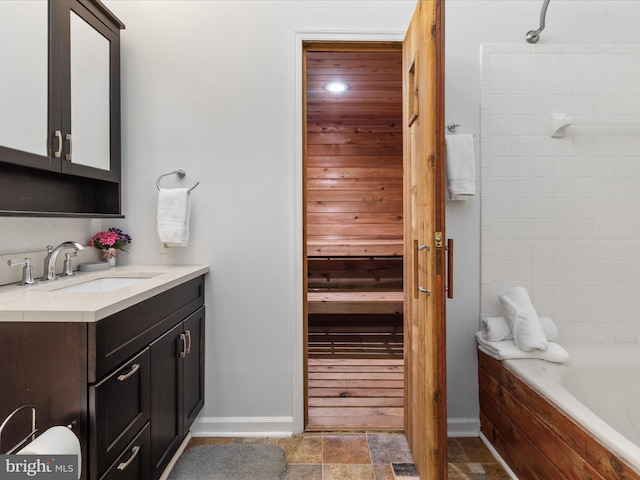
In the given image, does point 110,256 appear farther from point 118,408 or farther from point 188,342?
point 118,408

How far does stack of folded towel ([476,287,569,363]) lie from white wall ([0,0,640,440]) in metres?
0.15

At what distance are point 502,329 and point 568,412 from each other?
62 cm

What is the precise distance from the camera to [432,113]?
1.44 metres

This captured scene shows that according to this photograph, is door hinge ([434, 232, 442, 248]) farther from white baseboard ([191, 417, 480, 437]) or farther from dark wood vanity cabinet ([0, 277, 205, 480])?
white baseboard ([191, 417, 480, 437])

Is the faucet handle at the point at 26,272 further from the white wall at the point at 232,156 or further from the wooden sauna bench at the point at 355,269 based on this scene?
the wooden sauna bench at the point at 355,269

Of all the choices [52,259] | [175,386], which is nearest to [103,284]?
[52,259]

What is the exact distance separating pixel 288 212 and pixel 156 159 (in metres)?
0.77

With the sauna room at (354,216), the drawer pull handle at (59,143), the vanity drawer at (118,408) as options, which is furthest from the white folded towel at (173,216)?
the sauna room at (354,216)

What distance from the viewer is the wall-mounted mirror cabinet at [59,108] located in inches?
54.3

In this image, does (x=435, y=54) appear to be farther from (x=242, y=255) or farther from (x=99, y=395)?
(x=99, y=395)

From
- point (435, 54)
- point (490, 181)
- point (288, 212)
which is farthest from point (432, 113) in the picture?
point (288, 212)

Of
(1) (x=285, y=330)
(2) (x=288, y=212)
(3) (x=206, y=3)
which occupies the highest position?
(3) (x=206, y=3)

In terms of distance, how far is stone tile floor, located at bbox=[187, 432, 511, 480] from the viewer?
1.74 meters

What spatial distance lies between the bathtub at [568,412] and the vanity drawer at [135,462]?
4.91 feet
